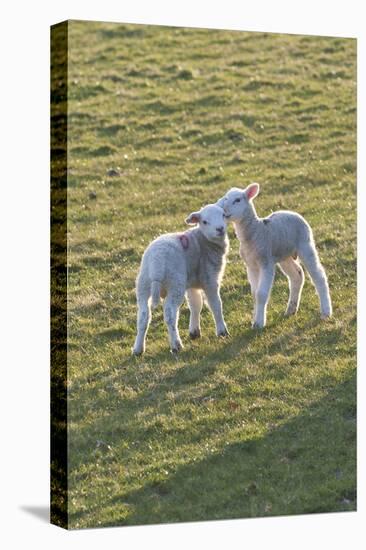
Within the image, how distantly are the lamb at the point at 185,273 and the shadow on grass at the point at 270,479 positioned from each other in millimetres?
1285

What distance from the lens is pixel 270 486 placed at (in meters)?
9.00

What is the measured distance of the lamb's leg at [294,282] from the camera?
11289 mm

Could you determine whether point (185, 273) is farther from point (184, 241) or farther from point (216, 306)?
point (216, 306)

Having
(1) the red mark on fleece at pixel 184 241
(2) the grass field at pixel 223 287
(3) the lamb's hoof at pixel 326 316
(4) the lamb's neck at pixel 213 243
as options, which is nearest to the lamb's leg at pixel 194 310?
(2) the grass field at pixel 223 287

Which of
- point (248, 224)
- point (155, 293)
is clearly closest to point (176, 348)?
point (155, 293)

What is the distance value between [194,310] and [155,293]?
3.42 feet

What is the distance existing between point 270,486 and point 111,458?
1311 millimetres

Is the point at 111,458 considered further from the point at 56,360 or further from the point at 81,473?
the point at 56,360

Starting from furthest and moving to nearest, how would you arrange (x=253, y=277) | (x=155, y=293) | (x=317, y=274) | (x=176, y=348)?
(x=317, y=274)
(x=253, y=277)
(x=176, y=348)
(x=155, y=293)

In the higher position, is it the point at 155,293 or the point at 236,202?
the point at 236,202

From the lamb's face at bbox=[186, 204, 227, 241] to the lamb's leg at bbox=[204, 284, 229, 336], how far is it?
0.53 metres

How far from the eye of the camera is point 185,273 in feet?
32.7

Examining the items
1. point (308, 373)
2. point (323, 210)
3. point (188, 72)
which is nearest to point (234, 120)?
point (188, 72)

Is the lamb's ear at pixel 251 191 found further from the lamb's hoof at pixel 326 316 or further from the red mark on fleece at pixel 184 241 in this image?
the lamb's hoof at pixel 326 316
